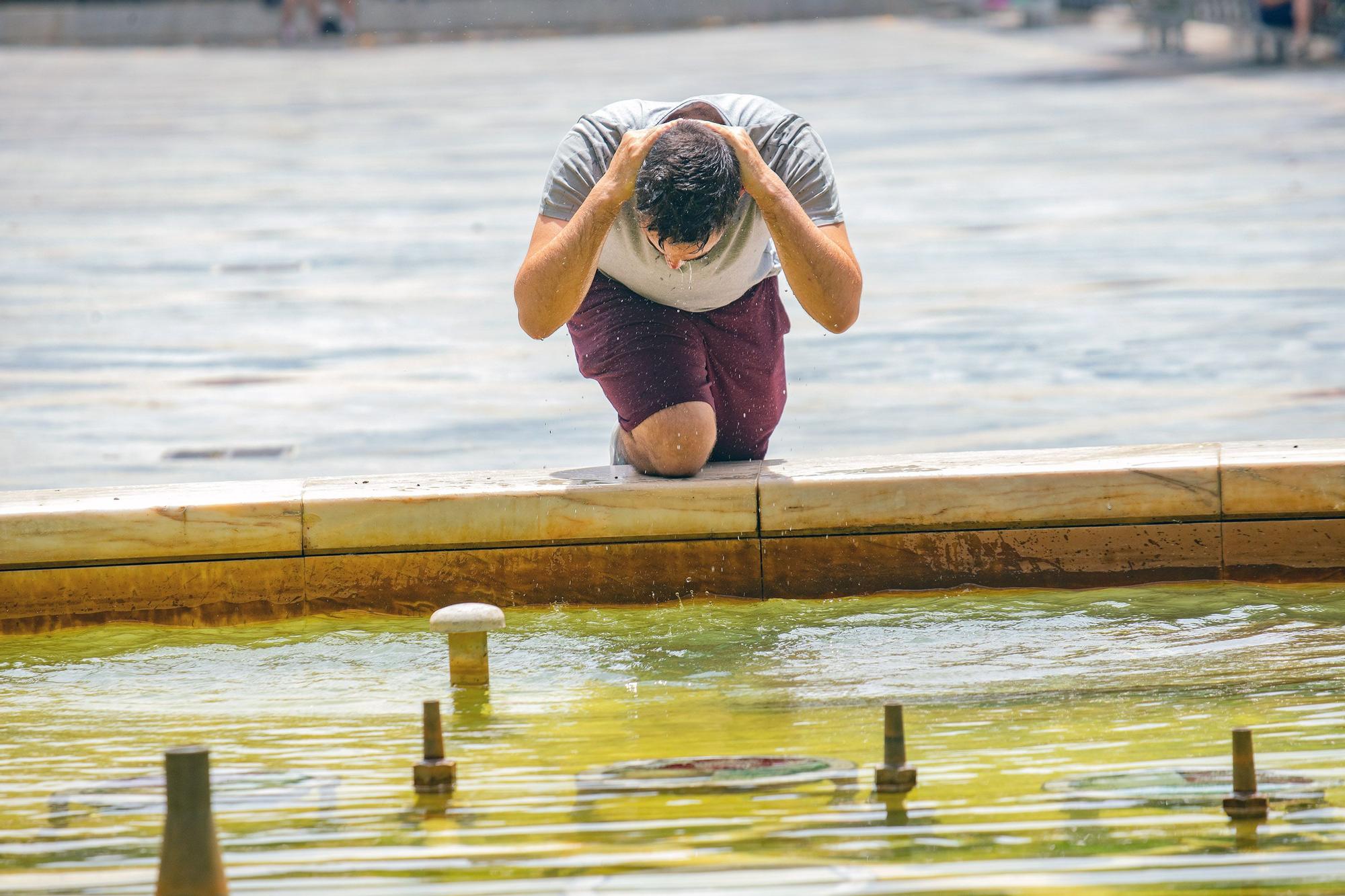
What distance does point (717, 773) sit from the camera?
11.3ft

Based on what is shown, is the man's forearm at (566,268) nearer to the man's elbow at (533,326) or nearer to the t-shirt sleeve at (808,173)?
the man's elbow at (533,326)

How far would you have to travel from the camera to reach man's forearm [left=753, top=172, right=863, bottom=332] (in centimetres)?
474

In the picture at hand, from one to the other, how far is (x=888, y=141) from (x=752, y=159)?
12.3m

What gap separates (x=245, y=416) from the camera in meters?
7.45

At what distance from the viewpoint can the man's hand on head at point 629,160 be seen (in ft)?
15.3

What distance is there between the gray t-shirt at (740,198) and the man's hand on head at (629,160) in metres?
0.21

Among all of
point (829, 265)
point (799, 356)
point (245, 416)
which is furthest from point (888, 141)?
point (829, 265)

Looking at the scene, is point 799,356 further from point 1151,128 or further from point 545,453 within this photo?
point 1151,128

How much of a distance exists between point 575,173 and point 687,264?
1.15ft

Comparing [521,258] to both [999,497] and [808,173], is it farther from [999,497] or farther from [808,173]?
[999,497]

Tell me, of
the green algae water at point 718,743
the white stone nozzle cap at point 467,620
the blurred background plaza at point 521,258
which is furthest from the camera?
the blurred background plaza at point 521,258

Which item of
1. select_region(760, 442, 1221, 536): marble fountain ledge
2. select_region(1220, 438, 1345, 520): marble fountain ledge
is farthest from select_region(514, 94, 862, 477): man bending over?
select_region(1220, 438, 1345, 520): marble fountain ledge

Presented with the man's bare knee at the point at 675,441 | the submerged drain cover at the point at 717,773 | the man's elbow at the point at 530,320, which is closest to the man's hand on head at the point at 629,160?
the man's elbow at the point at 530,320

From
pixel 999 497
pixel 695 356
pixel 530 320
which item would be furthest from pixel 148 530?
pixel 999 497
